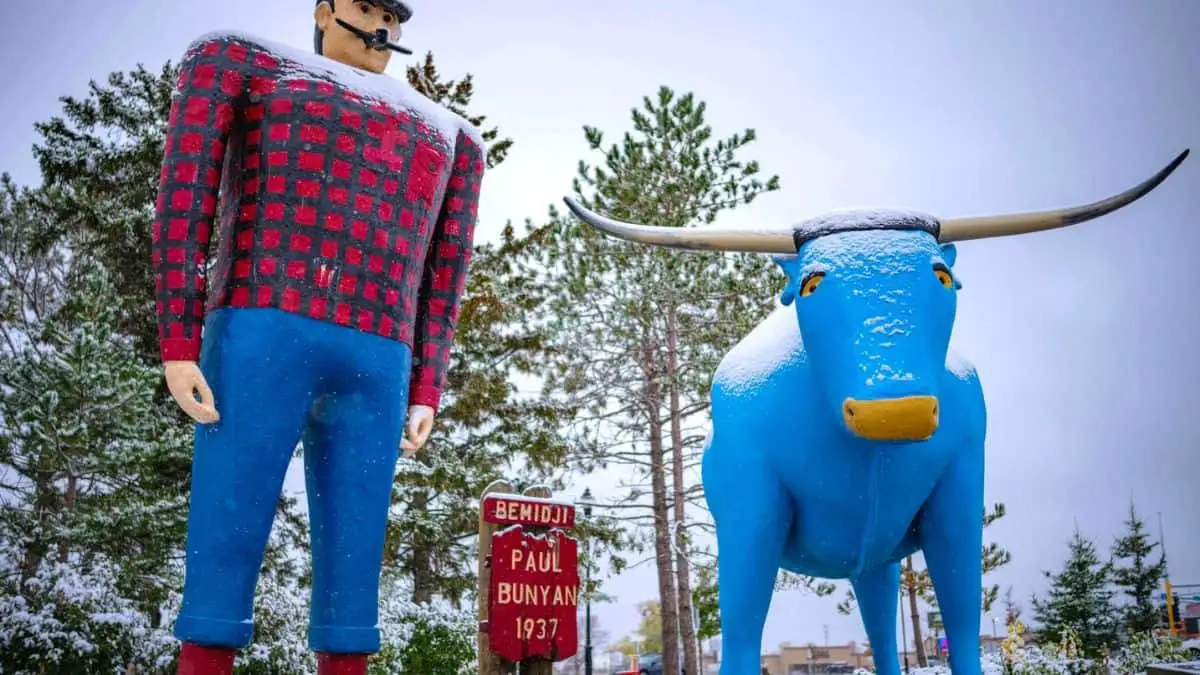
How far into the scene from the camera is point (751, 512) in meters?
3.83

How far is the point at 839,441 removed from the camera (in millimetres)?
3676

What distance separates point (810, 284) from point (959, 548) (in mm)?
1275

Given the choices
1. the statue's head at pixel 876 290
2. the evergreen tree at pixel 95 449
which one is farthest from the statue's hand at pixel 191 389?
the evergreen tree at pixel 95 449

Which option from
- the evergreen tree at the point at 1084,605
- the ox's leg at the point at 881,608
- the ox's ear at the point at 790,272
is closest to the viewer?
the ox's ear at the point at 790,272

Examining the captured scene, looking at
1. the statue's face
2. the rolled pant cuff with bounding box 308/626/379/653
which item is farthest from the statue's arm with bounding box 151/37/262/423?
the rolled pant cuff with bounding box 308/626/379/653

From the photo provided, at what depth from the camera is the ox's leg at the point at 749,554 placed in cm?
382

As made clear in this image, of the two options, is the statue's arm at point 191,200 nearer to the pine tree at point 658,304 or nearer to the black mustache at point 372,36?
the black mustache at point 372,36

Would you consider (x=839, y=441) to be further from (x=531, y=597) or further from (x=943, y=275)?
(x=531, y=597)

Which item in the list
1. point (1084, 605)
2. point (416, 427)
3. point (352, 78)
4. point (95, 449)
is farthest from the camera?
point (1084, 605)

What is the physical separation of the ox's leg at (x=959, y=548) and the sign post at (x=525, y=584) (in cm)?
235

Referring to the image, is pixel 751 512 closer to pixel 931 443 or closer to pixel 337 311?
pixel 931 443

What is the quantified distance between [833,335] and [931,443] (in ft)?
2.38

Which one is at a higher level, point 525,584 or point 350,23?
point 350,23

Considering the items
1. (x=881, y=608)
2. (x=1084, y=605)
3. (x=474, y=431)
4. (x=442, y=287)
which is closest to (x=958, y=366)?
(x=881, y=608)
